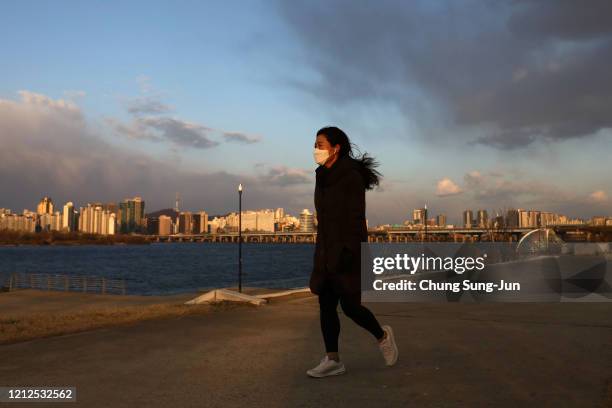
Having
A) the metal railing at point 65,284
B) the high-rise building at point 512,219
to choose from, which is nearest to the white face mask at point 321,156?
the metal railing at point 65,284

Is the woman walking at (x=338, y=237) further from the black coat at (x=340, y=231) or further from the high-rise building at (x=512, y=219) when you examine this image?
the high-rise building at (x=512, y=219)

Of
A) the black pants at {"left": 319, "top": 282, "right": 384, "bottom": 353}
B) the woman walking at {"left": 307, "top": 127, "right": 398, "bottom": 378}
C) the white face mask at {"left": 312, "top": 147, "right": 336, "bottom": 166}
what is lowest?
the black pants at {"left": 319, "top": 282, "right": 384, "bottom": 353}

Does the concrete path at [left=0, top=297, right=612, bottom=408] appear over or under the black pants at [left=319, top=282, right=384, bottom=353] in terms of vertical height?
under

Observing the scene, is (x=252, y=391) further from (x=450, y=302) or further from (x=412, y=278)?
(x=412, y=278)

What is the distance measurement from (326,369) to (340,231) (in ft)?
3.55

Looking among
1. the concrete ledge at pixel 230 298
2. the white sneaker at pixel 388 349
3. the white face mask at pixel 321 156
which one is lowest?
the concrete ledge at pixel 230 298

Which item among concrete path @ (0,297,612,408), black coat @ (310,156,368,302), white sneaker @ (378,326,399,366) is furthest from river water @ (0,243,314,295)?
black coat @ (310,156,368,302)

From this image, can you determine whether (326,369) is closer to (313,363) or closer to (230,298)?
(313,363)

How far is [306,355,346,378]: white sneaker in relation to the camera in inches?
166

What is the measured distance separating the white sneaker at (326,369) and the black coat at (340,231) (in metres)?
0.54

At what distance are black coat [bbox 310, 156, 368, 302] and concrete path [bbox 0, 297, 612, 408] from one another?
2.45 feet

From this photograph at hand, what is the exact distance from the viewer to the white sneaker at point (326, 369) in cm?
423

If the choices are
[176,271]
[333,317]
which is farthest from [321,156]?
[176,271]

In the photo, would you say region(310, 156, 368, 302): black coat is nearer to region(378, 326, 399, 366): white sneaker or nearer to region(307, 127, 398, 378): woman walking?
region(307, 127, 398, 378): woman walking
